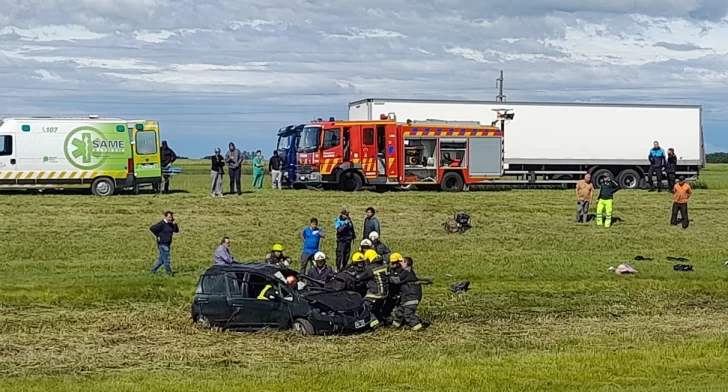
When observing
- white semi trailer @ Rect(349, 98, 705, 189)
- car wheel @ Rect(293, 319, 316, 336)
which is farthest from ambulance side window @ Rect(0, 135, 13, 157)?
car wheel @ Rect(293, 319, 316, 336)

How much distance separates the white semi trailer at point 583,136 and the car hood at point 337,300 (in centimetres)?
2234

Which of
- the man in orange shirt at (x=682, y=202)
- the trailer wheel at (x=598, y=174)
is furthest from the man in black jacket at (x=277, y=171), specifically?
the man in orange shirt at (x=682, y=202)

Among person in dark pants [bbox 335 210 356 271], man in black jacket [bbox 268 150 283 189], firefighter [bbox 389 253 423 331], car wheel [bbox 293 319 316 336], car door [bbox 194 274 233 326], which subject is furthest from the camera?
man in black jacket [bbox 268 150 283 189]

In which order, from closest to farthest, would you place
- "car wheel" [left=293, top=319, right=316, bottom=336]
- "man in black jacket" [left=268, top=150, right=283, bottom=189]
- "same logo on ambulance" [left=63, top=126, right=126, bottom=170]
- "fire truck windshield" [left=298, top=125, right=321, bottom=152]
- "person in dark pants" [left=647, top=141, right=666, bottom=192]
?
1. "car wheel" [left=293, top=319, right=316, bottom=336]
2. "same logo on ambulance" [left=63, top=126, right=126, bottom=170]
3. "fire truck windshield" [left=298, top=125, right=321, bottom=152]
4. "person in dark pants" [left=647, top=141, right=666, bottom=192]
5. "man in black jacket" [left=268, top=150, right=283, bottom=189]

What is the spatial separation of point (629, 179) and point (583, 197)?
39.4ft

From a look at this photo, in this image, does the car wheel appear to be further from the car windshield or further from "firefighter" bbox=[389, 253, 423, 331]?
the car windshield

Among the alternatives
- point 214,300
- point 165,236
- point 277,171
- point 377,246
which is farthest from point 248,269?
point 277,171

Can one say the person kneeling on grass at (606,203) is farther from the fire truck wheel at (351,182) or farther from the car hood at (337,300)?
the car hood at (337,300)

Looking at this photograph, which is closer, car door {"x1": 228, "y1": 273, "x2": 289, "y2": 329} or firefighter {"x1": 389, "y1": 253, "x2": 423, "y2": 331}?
car door {"x1": 228, "y1": 273, "x2": 289, "y2": 329}

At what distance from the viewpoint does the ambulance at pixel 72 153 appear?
3441cm

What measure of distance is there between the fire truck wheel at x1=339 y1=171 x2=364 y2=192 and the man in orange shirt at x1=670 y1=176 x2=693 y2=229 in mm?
10800

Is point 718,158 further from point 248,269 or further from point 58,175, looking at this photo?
point 248,269

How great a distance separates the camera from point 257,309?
736 inches

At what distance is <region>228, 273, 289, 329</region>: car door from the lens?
18.6 m
